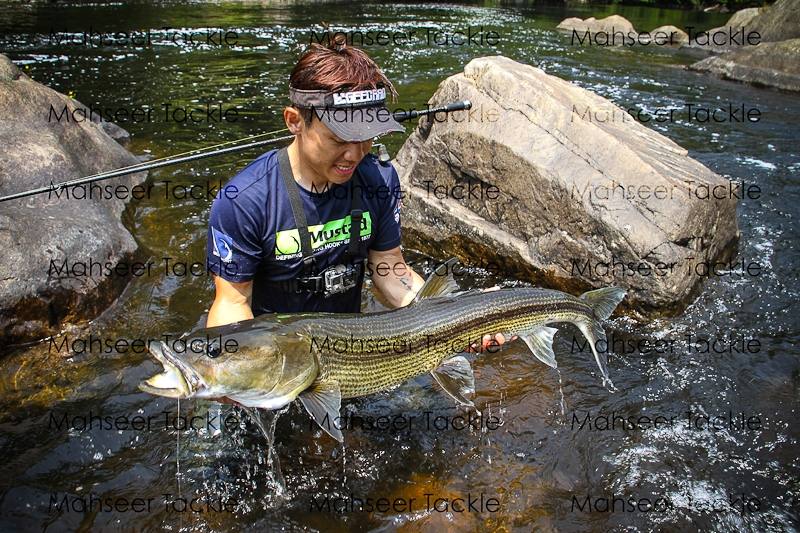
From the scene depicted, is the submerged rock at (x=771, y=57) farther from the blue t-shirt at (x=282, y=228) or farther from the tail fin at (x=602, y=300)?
the blue t-shirt at (x=282, y=228)

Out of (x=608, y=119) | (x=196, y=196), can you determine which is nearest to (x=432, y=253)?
(x=608, y=119)

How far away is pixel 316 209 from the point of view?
143 inches

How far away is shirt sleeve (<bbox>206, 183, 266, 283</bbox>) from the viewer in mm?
3387

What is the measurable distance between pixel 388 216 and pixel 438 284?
61cm

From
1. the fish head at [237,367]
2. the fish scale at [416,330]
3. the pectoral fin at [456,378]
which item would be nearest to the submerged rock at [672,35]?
the fish scale at [416,330]

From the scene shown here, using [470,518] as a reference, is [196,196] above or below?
above

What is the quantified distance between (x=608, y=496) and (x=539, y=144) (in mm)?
3517

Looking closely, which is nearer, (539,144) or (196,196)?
(539,144)

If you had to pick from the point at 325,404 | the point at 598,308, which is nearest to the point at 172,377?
the point at 325,404

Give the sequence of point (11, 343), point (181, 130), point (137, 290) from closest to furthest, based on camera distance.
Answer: point (11, 343), point (137, 290), point (181, 130)

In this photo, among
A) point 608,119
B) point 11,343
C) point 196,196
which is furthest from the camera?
point 196,196

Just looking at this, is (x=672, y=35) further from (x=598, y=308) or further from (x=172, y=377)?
(x=172, y=377)

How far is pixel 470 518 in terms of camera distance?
3805 millimetres

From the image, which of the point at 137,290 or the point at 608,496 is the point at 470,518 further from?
the point at 137,290
